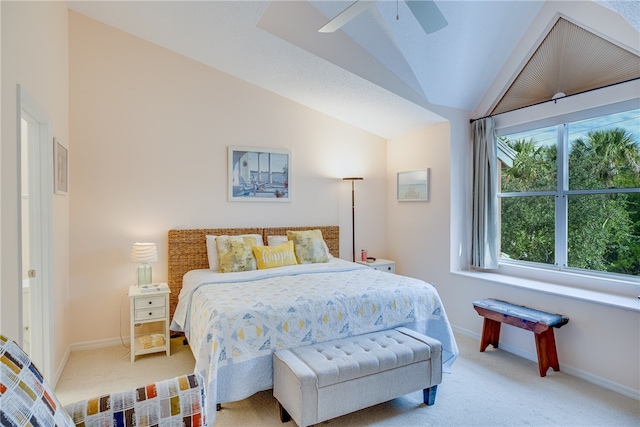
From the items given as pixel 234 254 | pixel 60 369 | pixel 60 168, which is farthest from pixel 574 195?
pixel 60 369

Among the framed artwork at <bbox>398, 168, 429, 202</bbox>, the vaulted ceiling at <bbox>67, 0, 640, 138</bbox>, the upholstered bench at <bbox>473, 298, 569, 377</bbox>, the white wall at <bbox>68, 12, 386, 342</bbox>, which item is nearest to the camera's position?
the upholstered bench at <bbox>473, 298, 569, 377</bbox>

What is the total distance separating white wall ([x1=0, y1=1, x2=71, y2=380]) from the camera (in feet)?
5.68

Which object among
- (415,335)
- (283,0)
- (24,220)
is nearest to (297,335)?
(415,335)

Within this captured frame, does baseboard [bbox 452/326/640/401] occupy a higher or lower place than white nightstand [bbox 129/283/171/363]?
lower

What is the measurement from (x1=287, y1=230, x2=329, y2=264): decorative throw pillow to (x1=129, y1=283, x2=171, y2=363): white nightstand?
Result: 4.71 feet

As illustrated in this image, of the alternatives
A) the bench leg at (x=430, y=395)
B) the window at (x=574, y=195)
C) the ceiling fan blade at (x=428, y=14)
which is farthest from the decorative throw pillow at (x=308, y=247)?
the ceiling fan blade at (x=428, y=14)

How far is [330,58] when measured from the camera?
3.38 metres

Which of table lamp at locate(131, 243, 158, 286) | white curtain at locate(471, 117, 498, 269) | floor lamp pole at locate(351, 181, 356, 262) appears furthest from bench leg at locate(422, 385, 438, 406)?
table lamp at locate(131, 243, 158, 286)

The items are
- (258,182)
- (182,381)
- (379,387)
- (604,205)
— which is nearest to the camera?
(182,381)

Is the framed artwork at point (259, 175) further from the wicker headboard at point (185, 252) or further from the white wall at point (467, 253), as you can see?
the white wall at point (467, 253)

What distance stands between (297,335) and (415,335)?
886 mm

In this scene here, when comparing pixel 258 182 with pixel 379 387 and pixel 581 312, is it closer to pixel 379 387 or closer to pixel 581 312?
pixel 379 387

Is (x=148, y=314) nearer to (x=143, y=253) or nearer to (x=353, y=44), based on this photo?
(x=143, y=253)

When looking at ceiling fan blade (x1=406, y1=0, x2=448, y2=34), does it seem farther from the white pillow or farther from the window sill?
the white pillow
